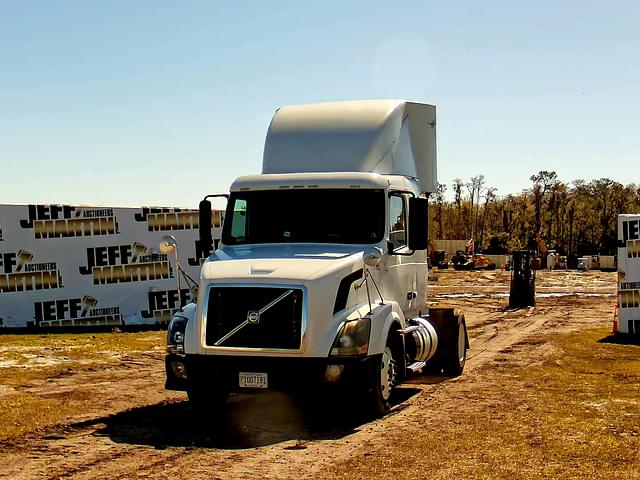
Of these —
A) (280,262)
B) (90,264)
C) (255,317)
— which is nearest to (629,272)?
(280,262)

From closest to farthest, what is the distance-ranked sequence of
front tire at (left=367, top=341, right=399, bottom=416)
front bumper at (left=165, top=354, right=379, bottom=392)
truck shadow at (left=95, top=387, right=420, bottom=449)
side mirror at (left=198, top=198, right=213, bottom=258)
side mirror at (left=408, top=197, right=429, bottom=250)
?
truck shadow at (left=95, top=387, right=420, bottom=449) → front bumper at (left=165, top=354, right=379, bottom=392) → front tire at (left=367, top=341, right=399, bottom=416) → side mirror at (left=408, top=197, right=429, bottom=250) → side mirror at (left=198, top=198, right=213, bottom=258)

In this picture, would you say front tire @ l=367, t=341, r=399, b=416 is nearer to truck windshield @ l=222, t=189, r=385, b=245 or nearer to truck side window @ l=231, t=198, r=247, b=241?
truck windshield @ l=222, t=189, r=385, b=245

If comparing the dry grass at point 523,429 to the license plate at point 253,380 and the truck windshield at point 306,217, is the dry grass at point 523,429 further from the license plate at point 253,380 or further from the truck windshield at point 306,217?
the truck windshield at point 306,217

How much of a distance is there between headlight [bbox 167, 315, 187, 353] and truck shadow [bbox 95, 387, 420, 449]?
906mm

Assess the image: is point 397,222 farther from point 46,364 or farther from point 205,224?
point 46,364

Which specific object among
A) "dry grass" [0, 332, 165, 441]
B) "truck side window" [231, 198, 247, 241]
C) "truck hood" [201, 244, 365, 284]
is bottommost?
"dry grass" [0, 332, 165, 441]

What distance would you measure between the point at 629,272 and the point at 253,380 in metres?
14.5

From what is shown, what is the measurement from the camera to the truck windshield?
11.6m

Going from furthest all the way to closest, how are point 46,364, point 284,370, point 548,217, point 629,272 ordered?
point 548,217 < point 629,272 < point 46,364 < point 284,370

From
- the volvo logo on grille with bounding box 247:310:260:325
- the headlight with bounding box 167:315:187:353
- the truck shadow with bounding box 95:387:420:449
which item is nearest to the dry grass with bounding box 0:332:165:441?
the truck shadow with bounding box 95:387:420:449

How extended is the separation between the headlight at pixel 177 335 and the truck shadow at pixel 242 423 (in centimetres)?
91

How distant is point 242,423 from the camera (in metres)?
10.9

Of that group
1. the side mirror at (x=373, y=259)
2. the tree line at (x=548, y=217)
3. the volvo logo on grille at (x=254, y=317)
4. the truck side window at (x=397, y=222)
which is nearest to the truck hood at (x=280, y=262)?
the side mirror at (x=373, y=259)

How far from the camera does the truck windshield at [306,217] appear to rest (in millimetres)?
11641
